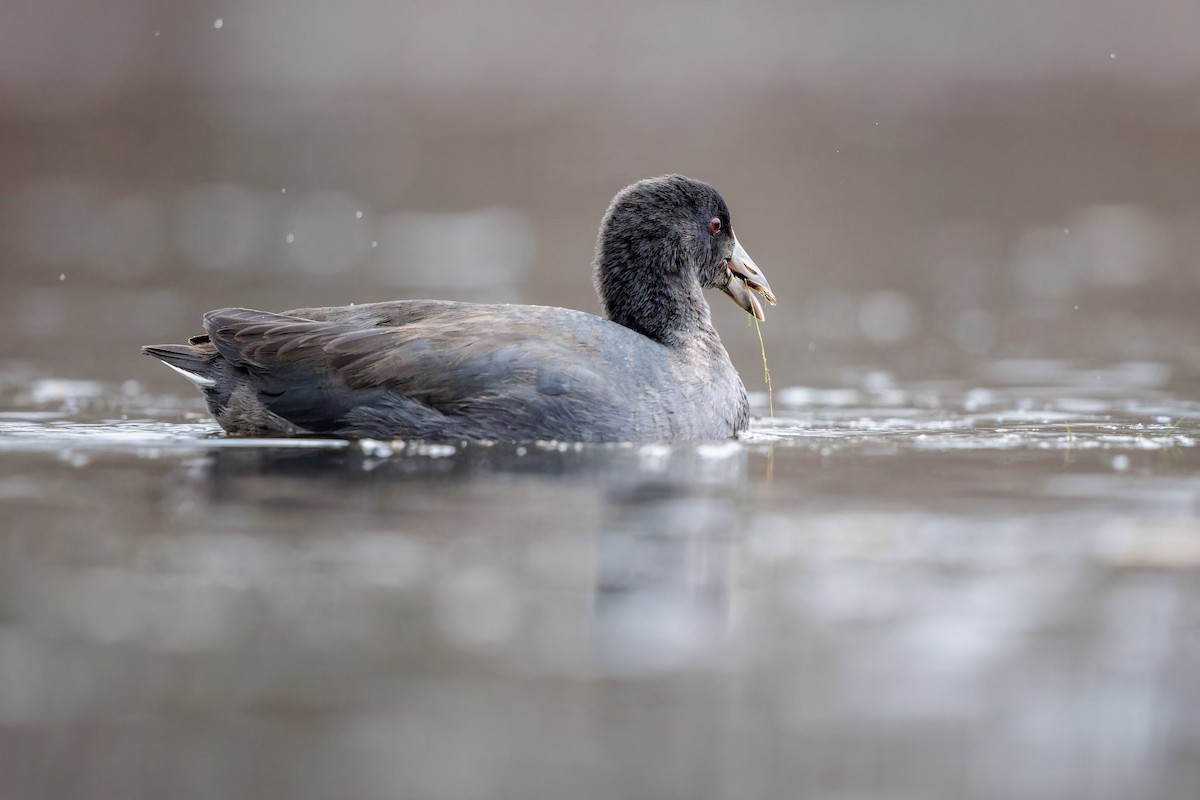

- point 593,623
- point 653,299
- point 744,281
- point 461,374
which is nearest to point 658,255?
point 653,299

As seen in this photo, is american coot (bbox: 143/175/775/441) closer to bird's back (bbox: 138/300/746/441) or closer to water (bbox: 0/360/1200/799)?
bird's back (bbox: 138/300/746/441)

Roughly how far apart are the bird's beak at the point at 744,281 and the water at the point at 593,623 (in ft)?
6.42

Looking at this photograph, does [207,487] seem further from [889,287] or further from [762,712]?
[889,287]

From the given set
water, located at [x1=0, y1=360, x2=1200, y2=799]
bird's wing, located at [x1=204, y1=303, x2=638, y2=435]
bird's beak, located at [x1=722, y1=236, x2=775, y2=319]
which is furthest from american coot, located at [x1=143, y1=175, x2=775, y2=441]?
bird's beak, located at [x1=722, y1=236, x2=775, y2=319]

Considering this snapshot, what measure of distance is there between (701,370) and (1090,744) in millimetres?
4681

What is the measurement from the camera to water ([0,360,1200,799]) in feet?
13.8

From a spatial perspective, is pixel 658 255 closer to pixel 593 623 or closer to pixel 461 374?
pixel 461 374

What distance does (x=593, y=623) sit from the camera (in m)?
5.18

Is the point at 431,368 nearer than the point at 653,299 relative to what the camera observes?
Yes

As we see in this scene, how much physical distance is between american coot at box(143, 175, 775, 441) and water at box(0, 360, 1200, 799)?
0.34m

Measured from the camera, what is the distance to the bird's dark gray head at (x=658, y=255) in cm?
928

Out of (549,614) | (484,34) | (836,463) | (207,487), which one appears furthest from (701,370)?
(484,34)

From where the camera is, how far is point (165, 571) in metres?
5.66

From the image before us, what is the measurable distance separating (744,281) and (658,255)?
84 cm
